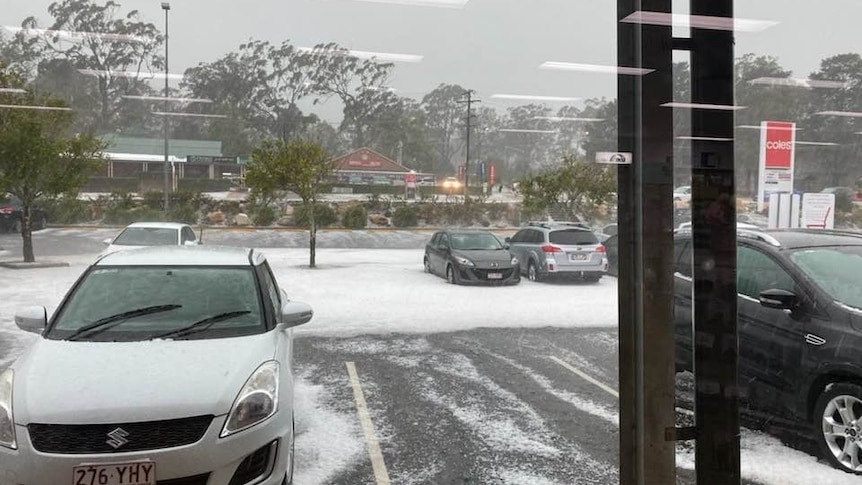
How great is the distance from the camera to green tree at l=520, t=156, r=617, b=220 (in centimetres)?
491

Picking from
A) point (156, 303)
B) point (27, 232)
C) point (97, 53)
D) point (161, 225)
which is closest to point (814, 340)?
point (156, 303)

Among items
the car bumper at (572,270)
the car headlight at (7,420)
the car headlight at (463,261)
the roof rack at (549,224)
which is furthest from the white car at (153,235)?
the car bumper at (572,270)

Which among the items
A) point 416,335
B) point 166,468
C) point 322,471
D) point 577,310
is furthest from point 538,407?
point 577,310

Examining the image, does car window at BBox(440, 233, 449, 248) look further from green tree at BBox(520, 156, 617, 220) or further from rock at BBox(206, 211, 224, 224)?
rock at BBox(206, 211, 224, 224)

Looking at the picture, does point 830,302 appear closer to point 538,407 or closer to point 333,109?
point 538,407

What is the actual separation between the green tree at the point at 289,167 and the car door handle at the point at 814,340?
4286mm

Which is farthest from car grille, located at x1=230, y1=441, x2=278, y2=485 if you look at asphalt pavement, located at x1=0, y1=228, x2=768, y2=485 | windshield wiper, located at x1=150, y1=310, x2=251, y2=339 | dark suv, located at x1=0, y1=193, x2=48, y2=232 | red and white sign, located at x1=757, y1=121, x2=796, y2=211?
dark suv, located at x1=0, y1=193, x2=48, y2=232

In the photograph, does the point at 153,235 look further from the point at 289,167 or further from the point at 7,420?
the point at 7,420

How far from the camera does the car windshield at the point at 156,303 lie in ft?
9.90

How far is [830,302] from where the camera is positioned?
9.74 feet

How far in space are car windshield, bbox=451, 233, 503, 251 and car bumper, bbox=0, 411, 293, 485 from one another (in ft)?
16.7

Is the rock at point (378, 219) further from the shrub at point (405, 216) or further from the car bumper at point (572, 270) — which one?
the car bumper at point (572, 270)

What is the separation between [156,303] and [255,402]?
1046mm

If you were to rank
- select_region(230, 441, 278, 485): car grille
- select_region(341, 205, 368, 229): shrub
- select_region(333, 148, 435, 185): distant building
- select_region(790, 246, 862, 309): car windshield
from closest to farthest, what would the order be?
select_region(230, 441, 278, 485): car grille < select_region(790, 246, 862, 309): car windshield < select_region(333, 148, 435, 185): distant building < select_region(341, 205, 368, 229): shrub
